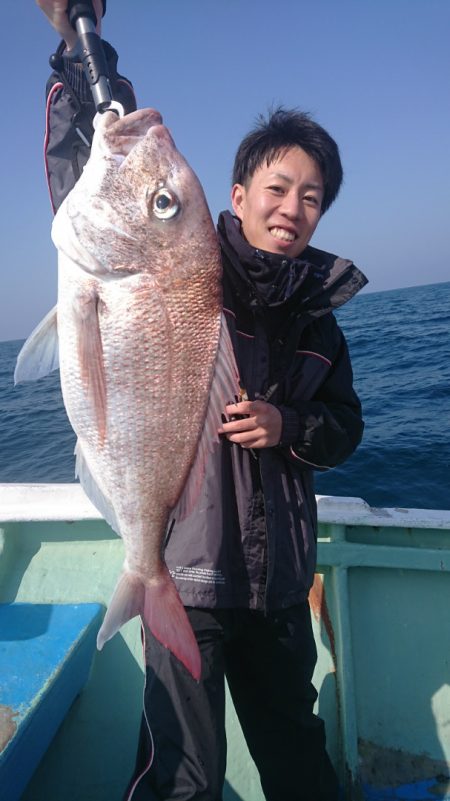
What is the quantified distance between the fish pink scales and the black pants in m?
0.38

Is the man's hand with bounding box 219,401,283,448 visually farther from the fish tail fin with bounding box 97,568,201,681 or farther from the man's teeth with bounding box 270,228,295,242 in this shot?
the man's teeth with bounding box 270,228,295,242

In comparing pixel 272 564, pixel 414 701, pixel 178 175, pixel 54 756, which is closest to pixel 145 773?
pixel 272 564

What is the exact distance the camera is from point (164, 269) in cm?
159

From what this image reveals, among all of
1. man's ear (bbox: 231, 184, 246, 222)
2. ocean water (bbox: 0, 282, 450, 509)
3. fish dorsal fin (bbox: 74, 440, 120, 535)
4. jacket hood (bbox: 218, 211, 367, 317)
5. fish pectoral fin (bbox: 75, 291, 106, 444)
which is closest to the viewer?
fish pectoral fin (bbox: 75, 291, 106, 444)

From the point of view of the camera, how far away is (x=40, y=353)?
1661mm

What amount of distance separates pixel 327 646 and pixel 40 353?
2426mm

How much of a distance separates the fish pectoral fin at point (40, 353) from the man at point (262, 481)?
0.62 metres

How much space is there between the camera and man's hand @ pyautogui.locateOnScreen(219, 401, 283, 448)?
1.85m

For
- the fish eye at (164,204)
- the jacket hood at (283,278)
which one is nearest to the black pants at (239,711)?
the jacket hood at (283,278)

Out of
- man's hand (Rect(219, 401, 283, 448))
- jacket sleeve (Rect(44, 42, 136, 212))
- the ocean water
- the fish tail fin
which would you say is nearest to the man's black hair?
jacket sleeve (Rect(44, 42, 136, 212))

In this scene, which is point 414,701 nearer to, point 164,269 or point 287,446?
point 287,446

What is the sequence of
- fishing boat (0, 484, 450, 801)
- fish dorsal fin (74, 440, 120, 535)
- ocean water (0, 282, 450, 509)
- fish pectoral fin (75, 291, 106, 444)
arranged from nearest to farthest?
fish pectoral fin (75, 291, 106, 444) → fish dorsal fin (74, 440, 120, 535) → fishing boat (0, 484, 450, 801) → ocean water (0, 282, 450, 509)

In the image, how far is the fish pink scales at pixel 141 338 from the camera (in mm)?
1562

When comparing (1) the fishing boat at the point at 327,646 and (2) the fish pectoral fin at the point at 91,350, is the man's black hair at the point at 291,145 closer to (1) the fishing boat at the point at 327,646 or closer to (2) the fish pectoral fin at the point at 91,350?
(2) the fish pectoral fin at the point at 91,350
